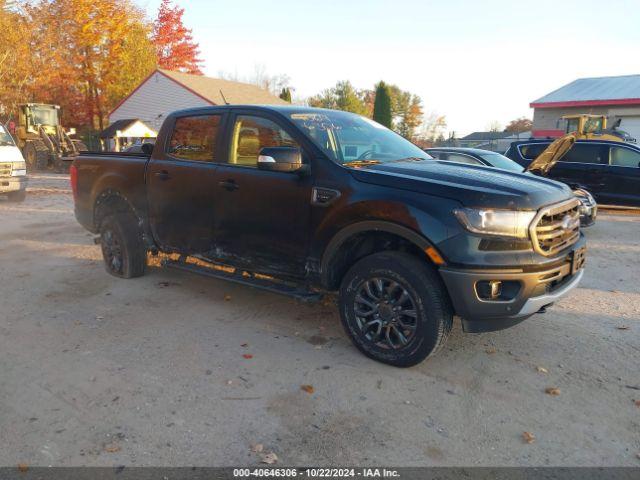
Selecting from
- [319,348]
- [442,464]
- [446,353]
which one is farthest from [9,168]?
[442,464]

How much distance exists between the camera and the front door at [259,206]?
13.1 feet

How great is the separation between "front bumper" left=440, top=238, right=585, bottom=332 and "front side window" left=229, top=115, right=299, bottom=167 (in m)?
1.90

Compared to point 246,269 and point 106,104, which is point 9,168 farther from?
point 106,104

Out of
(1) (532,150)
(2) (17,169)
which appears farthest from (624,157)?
(2) (17,169)

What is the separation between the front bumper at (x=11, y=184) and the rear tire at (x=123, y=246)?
7.59 metres

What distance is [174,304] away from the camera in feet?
16.4

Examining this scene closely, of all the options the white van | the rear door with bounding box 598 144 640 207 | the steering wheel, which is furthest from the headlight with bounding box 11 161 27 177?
the rear door with bounding box 598 144 640 207

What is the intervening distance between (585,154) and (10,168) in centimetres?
1373

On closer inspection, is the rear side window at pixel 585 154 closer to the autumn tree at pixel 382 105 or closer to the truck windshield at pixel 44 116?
the truck windshield at pixel 44 116

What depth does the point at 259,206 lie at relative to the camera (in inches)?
165

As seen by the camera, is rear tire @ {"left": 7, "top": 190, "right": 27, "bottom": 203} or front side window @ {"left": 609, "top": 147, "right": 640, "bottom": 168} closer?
front side window @ {"left": 609, "top": 147, "right": 640, "bottom": 168}

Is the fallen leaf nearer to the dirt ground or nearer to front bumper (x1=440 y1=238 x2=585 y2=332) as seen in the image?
the dirt ground

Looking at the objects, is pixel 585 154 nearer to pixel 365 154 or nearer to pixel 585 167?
pixel 585 167

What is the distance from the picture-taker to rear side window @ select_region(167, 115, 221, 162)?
472cm
